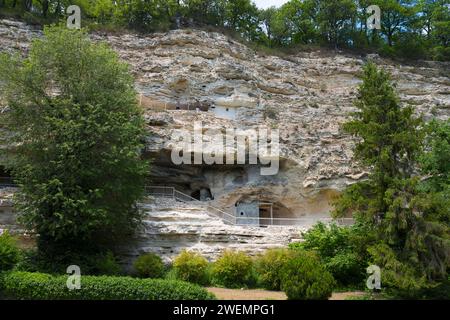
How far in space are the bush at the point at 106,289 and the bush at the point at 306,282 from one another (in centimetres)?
305

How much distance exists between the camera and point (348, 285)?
72.9 feet

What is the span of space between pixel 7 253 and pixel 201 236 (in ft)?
30.8

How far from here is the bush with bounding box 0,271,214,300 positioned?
17562 millimetres

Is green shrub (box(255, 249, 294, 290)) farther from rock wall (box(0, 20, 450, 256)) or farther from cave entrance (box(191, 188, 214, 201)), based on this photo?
cave entrance (box(191, 188, 214, 201))

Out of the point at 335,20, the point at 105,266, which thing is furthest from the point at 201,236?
the point at 335,20

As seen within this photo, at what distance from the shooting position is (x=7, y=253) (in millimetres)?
20641

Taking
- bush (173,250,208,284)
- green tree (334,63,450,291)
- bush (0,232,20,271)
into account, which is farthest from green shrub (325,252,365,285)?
bush (0,232,20,271)

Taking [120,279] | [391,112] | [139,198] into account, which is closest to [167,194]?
[139,198]

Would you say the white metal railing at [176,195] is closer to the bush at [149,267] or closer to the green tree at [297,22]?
the bush at [149,267]

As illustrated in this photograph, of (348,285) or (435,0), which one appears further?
(435,0)

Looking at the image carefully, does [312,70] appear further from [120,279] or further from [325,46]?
[120,279]

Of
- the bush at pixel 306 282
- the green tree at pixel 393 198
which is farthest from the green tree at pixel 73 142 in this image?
the green tree at pixel 393 198

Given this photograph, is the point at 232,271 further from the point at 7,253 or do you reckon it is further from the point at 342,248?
the point at 7,253
